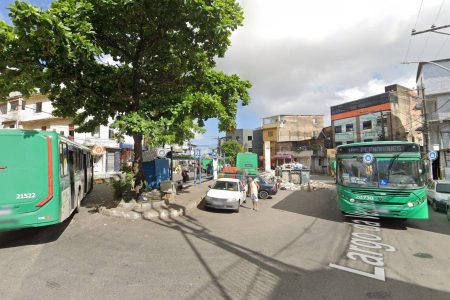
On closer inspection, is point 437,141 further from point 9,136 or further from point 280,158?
point 9,136

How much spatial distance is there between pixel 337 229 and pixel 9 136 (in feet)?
32.4

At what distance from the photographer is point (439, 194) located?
14.1 m

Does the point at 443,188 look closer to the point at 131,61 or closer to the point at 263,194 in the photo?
the point at 263,194

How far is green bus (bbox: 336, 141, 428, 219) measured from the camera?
9664 mm

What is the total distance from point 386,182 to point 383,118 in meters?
35.3

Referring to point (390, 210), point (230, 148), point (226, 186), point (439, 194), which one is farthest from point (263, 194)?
point (230, 148)

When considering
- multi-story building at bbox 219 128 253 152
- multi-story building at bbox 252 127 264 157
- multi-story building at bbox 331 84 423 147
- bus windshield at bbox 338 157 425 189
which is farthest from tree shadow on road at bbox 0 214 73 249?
multi-story building at bbox 219 128 253 152

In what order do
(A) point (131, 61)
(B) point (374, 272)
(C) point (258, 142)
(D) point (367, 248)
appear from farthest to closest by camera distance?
(C) point (258, 142) < (A) point (131, 61) < (D) point (367, 248) < (B) point (374, 272)

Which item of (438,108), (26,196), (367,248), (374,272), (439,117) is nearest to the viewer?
(374,272)

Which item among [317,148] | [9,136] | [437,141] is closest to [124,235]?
[9,136]

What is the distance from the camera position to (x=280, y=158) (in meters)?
55.2

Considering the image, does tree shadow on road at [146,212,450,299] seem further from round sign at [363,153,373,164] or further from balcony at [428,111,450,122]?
balcony at [428,111,450,122]

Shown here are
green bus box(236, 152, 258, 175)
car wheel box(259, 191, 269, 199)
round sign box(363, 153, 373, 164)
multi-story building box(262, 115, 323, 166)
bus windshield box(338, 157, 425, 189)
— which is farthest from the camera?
multi-story building box(262, 115, 323, 166)

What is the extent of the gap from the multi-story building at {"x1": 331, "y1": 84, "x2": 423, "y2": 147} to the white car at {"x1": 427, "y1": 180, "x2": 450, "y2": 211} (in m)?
26.7
